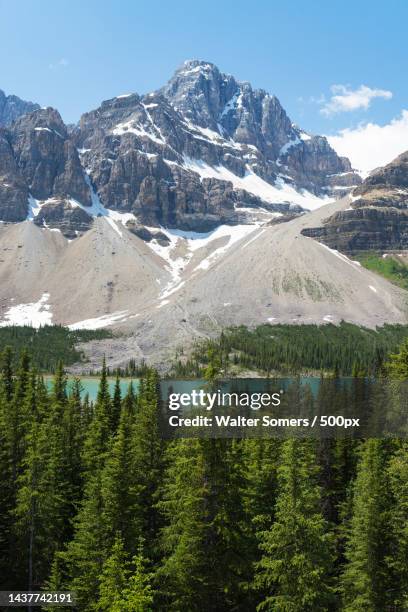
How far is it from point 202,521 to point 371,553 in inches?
435

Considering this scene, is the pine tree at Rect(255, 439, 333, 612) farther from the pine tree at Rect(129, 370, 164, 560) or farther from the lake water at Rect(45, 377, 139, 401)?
the lake water at Rect(45, 377, 139, 401)

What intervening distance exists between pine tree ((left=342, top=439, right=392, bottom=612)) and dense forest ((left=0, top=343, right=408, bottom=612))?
0.08 meters

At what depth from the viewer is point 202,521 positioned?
25.2m

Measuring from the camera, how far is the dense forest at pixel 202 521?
25.3 m

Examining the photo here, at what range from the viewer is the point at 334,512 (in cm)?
4816

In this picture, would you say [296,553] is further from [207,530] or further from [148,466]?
[148,466]

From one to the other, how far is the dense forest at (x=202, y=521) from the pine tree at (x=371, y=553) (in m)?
0.08

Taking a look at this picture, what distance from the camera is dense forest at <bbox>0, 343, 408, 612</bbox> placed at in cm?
2534

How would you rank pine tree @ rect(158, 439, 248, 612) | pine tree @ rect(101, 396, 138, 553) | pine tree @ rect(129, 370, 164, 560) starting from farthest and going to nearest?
pine tree @ rect(129, 370, 164, 560)
pine tree @ rect(101, 396, 138, 553)
pine tree @ rect(158, 439, 248, 612)

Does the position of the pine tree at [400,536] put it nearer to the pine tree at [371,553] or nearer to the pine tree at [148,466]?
the pine tree at [371,553]

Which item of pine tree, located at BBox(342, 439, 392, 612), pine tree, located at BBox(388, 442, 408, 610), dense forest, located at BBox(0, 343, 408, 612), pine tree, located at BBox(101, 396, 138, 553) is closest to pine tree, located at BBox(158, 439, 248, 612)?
dense forest, located at BBox(0, 343, 408, 612)

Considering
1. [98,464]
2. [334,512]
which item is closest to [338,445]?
[334,512]

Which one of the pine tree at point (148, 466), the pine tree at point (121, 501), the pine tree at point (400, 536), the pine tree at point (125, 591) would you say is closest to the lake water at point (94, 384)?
the pine tree at point (148, 466)

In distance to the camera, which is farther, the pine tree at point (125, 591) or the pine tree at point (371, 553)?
the pine tree at point (371, 553)
